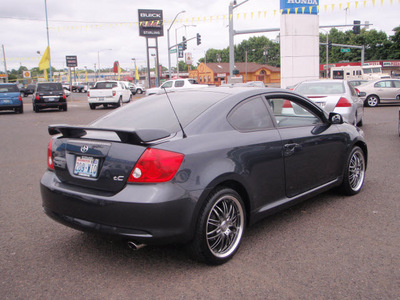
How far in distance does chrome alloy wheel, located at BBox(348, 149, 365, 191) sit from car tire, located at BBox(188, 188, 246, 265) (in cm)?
232

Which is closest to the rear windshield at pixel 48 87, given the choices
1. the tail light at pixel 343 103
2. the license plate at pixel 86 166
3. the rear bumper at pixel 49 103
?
the rear bumper at pixel 49 103

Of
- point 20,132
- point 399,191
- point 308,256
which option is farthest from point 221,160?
point 20,132

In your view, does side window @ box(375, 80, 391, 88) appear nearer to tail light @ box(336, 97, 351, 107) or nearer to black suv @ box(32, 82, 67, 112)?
tail light @ box(336, 97, 351, 107)

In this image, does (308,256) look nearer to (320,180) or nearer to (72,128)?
(320,180)

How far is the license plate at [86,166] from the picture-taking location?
314 cm

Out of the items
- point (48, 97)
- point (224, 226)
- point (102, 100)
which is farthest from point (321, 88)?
point (48, 97)

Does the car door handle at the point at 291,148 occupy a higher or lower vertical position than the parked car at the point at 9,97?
lower

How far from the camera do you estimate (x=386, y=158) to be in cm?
754

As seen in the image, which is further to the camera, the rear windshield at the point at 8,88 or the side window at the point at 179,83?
the side window at the point at 179,83

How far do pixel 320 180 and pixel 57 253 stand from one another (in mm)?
2959

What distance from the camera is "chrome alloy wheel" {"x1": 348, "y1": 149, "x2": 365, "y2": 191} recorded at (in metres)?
5.15

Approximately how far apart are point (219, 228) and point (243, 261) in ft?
1.23

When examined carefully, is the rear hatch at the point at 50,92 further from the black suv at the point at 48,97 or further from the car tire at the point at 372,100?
the car tire at the point at 372,100

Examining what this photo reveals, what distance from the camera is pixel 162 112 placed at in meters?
3.75
